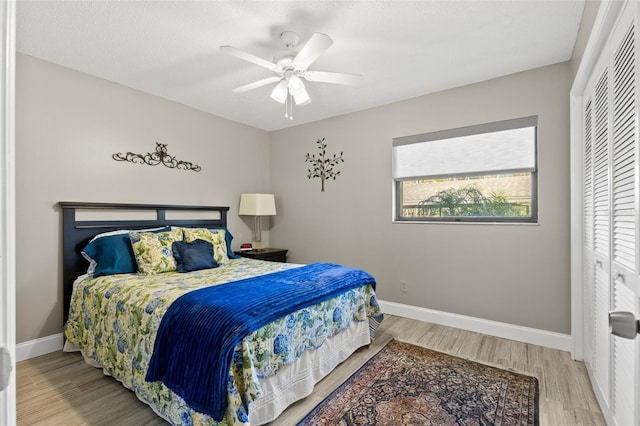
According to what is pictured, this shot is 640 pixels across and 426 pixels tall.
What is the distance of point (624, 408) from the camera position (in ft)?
4.57

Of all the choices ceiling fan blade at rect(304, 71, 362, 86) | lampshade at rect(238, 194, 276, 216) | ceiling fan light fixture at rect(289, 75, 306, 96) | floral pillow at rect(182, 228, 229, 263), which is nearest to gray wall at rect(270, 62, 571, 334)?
lampshade at rect(238, 194, 276, 216)

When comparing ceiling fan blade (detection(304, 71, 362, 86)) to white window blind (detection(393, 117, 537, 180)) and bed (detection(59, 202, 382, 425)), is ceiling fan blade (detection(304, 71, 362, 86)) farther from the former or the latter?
bed (detection(59, 202, 382, 425))

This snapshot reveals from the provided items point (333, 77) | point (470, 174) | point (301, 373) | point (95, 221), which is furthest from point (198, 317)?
point (470, 174)

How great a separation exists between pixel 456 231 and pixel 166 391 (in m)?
2.84

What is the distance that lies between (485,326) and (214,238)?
2.92 meters

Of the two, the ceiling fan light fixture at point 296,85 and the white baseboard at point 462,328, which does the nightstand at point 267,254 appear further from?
the ceiling fan light fixture at point 296,85

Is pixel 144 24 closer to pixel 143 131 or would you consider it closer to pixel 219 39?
pixel 219 39

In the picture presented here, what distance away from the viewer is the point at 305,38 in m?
2.31

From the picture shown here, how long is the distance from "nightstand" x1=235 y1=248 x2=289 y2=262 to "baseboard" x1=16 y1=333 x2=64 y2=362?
1903 mm

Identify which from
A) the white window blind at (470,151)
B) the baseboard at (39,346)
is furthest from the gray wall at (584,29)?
the baseboard at (39,346)

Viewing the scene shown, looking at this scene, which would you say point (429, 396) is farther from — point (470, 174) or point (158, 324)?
point (470, 174)

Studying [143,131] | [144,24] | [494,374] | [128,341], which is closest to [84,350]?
[128,341]

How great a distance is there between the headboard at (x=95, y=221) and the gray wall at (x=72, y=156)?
3.1 inches

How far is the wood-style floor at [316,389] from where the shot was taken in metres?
1.82
